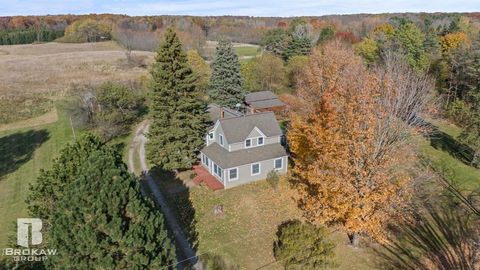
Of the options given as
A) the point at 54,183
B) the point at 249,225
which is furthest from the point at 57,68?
the point at 54,183

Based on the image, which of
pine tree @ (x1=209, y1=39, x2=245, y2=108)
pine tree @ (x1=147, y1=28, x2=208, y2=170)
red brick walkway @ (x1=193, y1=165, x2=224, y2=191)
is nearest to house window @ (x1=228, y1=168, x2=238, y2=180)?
red brick walkway @ (x1=193, y1=165, x2=224, y2=191)

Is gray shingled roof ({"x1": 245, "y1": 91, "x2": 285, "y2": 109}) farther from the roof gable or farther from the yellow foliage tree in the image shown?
the yellow foliage tree

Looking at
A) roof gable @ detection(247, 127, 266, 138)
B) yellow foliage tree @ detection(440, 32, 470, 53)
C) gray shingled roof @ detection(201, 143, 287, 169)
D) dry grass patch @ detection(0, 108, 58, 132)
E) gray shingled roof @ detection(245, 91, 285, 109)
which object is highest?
yellow foliage tree @ detection(440, 32, 470, 53)

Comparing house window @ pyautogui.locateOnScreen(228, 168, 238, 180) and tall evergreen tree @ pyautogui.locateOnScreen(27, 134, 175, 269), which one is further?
house window @ pyautogui.locateOnScreen(228, 168, 238, 180)

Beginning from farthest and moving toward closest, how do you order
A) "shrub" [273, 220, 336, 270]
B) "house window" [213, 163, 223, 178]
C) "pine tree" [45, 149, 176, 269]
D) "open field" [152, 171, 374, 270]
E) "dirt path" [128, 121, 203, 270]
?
1. "house window" [213, 163, 223, 178]
2. "dirt path" [128, 121, 203, 270]
3. "open field" [152, 171, 374, 270]
4. "shrub" [273, 220, 336, 270]
5. "pine tree" [45, 149, 176, 269]

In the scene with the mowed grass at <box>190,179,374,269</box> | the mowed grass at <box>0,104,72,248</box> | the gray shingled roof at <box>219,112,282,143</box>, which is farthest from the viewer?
the gray shingled roof at <box>219,112,282,143</box>

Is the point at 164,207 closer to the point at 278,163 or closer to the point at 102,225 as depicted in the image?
the point at 278,163

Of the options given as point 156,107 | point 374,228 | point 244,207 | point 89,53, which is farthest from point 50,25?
point 374,228

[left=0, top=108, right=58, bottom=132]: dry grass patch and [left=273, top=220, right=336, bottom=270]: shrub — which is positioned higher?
[left=0, top=108, right=58, bottom=132]: dry grass patch
